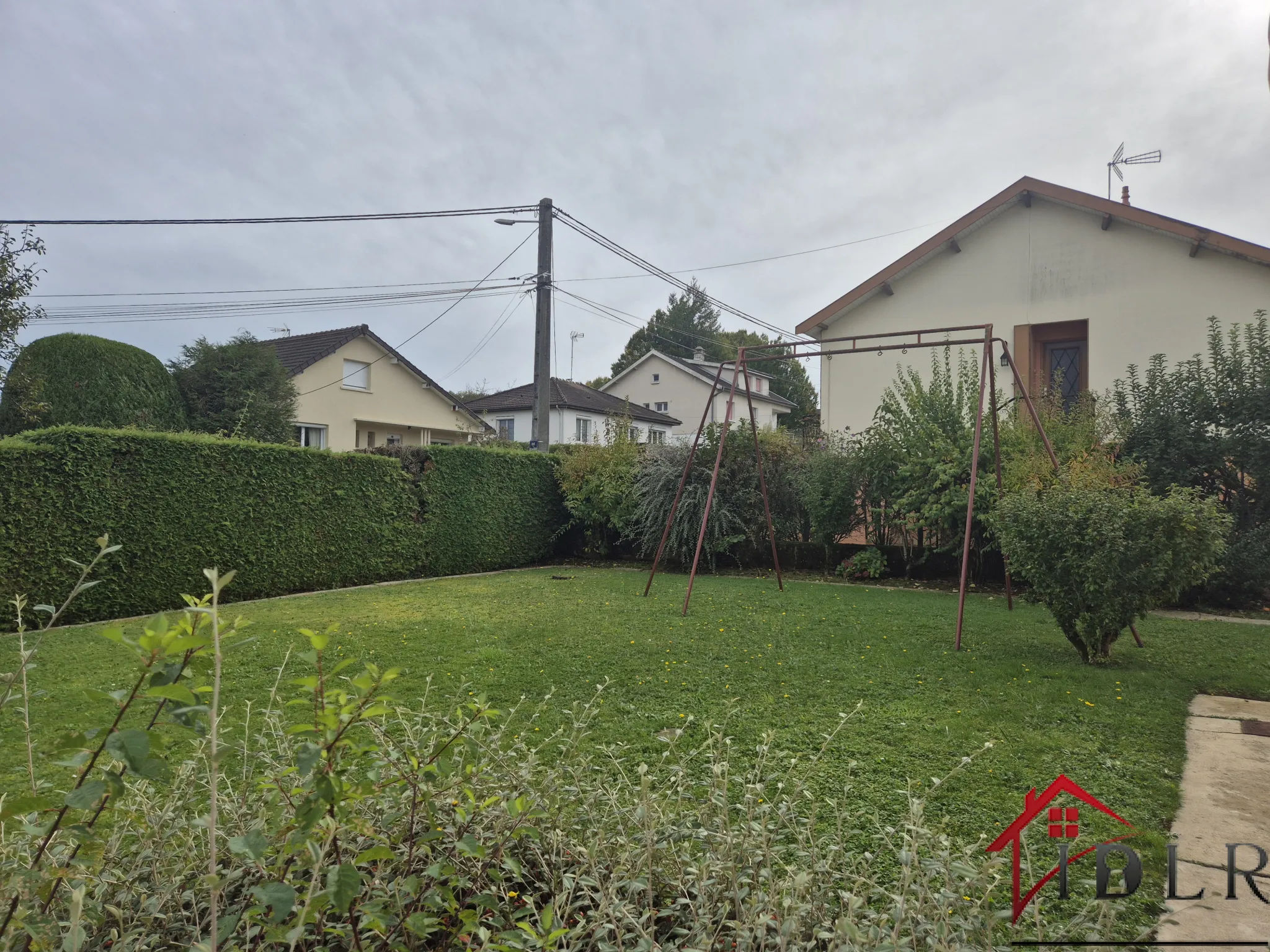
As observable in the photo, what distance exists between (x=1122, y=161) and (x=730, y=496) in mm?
10082

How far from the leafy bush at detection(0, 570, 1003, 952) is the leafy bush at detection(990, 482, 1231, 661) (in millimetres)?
3688

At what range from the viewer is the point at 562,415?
27.7 metres

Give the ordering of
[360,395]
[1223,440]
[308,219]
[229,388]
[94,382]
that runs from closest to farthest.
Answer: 1. [1223,440]
2. [94,382]
3. [308,219]
4. [229,388]
5. [360,395]

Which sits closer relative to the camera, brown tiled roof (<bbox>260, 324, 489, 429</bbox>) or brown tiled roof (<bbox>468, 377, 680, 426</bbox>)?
brown tiled roof (<bbox>260, 324, 489, 429</bbox>)

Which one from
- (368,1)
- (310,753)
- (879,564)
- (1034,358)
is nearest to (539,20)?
(368,1)

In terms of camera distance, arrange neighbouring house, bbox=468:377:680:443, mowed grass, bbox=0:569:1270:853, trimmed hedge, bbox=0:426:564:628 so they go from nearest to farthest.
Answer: mowed grass, bbox=0:569:1270:853 < trimmed hedge, bbox=0:426:564:628 < neighbouring house, bbox=468:377:680:443

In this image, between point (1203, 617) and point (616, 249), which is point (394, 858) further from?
point (616, 249)

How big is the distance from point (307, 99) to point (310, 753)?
11855 millimetres

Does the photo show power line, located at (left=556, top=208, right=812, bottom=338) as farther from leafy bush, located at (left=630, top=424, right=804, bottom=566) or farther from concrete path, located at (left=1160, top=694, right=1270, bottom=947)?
concrete path, located at (left=1160, top=694, right=1270, bottom=947)

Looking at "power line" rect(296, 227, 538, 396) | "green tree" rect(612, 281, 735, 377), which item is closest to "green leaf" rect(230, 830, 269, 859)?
"power line" rect(296, 227, 538, 396)

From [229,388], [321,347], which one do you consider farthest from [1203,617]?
[321,347]

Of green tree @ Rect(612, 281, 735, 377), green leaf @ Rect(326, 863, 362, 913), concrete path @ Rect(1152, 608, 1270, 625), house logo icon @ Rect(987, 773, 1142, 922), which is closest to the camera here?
green leaf @ Rect(326, 863, 362, 913)

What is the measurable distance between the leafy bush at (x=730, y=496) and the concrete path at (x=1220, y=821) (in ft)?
23.8

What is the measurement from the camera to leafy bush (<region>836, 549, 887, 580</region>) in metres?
10.3
